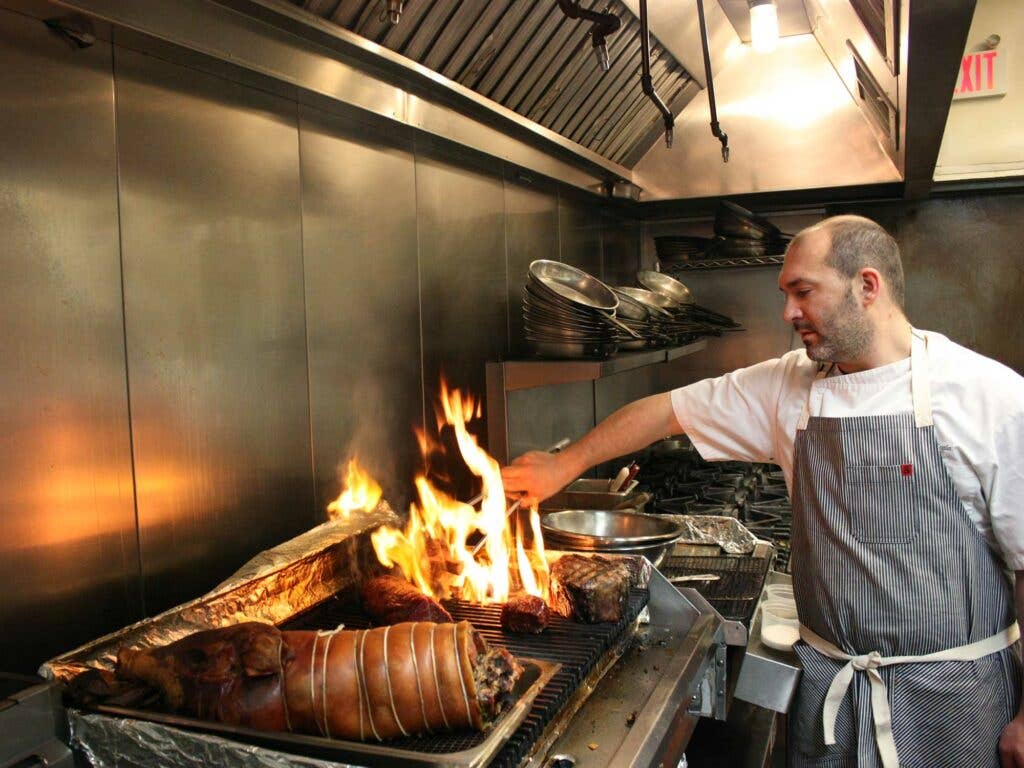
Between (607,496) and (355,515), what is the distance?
1474 mm

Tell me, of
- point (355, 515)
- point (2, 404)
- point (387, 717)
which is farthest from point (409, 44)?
point (387, 717)

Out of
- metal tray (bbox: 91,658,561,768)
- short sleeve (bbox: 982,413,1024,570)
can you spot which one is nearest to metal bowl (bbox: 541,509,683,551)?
short sleeve (bbox: 982,413,1024,570)

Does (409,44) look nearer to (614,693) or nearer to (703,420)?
(703,420)

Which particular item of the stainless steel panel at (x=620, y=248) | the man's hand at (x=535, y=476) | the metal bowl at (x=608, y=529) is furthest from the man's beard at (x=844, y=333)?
the stainless steel panel at (x=620, y=248)

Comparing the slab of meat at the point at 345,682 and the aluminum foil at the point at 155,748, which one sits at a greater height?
the slab of meat at the point at 345,682

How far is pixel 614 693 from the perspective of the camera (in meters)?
1.82

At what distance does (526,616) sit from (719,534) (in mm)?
1600

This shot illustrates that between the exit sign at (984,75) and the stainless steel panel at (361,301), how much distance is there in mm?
3594

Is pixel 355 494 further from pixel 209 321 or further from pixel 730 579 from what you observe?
pixel 730 579

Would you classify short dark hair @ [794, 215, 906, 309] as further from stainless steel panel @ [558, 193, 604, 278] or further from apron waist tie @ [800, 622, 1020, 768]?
stainless steel panel @ [558, 193, 604, 278]

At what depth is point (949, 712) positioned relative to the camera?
2.17 m

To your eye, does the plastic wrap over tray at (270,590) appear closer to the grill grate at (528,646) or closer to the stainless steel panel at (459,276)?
the grill grate at (528,646)

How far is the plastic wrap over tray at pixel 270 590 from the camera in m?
1.58

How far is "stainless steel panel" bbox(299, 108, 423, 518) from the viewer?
2.59m
